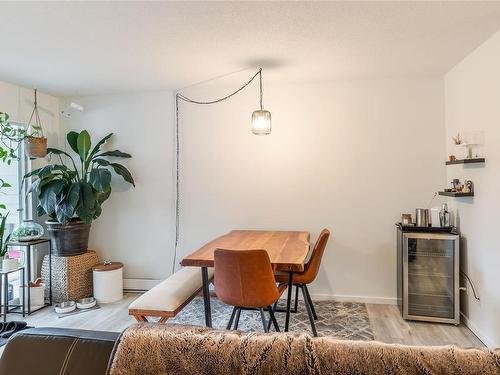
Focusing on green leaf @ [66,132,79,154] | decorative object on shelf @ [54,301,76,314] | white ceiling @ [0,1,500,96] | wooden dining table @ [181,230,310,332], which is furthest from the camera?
green leaf @ [66,132,79,154]

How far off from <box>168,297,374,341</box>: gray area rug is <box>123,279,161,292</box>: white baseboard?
0.77m

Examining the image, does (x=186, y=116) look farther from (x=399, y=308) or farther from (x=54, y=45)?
(x=399, y=308)

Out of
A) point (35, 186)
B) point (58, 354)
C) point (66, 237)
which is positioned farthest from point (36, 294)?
point (58, 354)

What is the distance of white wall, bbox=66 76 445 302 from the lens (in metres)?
3.63

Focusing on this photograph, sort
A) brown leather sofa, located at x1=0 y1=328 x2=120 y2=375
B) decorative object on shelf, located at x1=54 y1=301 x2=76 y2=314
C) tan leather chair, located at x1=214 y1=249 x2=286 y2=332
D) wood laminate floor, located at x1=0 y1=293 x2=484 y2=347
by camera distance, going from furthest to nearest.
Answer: decorative object on shelf, located at x1=54 y1=301 x2=76 y2=314 → wood laminate floor, located at x1=0 y1=293 x2=484 y2=347 → tan leather chair, located at x1=214 y1=249 x2=286 y2=332 → brown leather sofa, located at x1=0 y1=328 x2=120 y2=375

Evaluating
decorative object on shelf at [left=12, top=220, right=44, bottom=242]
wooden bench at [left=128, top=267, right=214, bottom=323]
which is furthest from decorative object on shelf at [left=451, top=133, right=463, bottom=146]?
decorative object on shelf at [left=12, top=220, right=44, bottom=242]

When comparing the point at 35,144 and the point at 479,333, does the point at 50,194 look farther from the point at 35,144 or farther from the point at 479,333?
the point at 479,333

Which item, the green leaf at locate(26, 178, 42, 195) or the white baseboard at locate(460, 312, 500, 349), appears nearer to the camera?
the white baseboard at locate(460, 312, 500, 349)

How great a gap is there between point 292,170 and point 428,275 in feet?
5.62

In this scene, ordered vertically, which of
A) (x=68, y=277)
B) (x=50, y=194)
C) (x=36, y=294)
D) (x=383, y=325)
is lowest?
(x=383, y=325)

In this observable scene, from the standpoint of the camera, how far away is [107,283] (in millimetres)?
3820

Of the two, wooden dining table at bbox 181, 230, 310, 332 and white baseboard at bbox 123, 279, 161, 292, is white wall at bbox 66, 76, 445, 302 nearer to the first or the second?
white baseboard at bbox 123, 279, 161, 292

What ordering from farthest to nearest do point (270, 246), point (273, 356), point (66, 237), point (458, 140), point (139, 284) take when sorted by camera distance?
point (139, 284) < point (66, 237) < point (458, 140) < point (270, 246) < point (273, 356)

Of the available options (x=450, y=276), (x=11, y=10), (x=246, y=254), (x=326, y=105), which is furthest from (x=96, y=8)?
(x=450, y=276)
